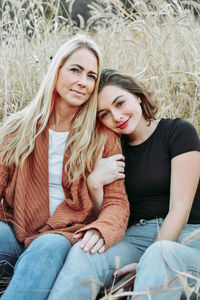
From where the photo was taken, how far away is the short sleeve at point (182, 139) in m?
1.97

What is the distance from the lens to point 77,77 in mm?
2137

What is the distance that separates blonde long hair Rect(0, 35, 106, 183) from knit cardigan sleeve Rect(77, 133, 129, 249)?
75 mm

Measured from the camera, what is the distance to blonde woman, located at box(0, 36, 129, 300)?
202cm

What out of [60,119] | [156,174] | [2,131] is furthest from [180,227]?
[2,131]

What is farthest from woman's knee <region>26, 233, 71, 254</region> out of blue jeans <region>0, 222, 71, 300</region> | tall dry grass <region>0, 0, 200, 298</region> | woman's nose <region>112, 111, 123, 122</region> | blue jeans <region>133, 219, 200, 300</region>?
tall dry grass <region>0, 0, 200, 298</region>

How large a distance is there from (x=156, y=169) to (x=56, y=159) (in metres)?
0.56

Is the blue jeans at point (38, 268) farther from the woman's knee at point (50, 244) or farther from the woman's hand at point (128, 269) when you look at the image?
the woman's hand at point (128, 269)

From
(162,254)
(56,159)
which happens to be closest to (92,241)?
(162,254)

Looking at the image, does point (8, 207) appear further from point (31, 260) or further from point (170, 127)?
point (170, 127)

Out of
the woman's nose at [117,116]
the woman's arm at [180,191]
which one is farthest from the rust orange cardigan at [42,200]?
the woman's arm at [180,191]

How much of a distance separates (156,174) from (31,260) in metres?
0.82

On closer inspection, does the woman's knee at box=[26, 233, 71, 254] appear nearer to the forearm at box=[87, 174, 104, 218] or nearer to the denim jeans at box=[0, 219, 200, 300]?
the denim jeans at box=[0, 219, 200, 300]

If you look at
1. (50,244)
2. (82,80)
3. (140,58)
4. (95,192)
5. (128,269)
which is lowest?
(128,269)

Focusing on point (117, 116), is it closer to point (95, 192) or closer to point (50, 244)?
point (95, 192)
